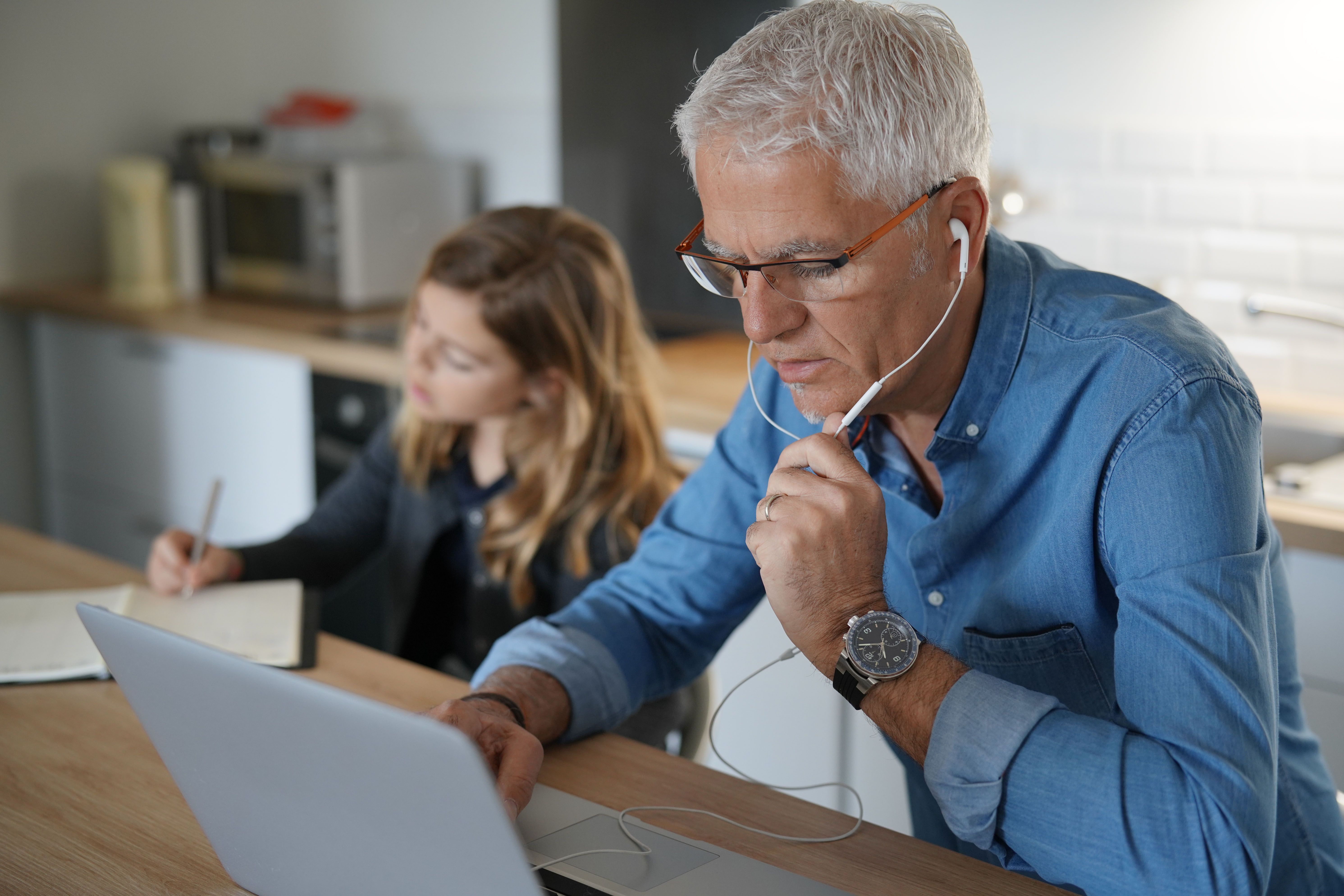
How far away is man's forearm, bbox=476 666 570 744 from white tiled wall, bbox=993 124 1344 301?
1.50m

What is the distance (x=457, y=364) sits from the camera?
5.41 feet

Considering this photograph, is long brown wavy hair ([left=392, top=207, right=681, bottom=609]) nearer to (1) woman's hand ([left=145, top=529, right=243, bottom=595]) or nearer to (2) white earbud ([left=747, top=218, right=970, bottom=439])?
(1) woman's hand ([left=145, top=529, right=243, bottom=595])

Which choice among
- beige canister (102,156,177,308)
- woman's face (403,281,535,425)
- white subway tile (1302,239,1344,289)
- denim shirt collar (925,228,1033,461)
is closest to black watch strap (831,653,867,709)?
denim shirt collar (925,228,1033,461)

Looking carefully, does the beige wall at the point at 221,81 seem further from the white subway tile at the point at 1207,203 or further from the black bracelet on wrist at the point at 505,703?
the black bracelet on wrist at the point at 505,703

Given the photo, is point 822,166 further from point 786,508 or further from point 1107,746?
point 1107,746

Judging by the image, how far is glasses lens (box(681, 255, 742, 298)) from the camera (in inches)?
39.7

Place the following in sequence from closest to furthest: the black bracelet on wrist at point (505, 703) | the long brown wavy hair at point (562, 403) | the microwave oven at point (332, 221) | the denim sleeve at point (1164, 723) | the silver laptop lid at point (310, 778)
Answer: the silver laptop lid at point (310, 778), the denim sleeve at point (1164, 723), the black bracelet on wrist at point (505, 703), the long brown wavy hair at point (562, 403), the microwave oven at point (332, 221)

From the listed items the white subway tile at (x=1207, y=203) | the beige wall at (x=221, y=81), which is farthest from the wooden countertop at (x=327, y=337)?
the white subway tile at (x=1207, y=203)

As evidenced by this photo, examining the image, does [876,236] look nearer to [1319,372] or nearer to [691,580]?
[691,580]

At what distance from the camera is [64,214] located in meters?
3.29

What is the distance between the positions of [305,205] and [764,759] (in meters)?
1.86

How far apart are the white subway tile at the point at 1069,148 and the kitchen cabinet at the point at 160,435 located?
1.54 m

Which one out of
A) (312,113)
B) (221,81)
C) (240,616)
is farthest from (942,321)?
(221,81)

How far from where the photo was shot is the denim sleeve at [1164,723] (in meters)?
0.78
